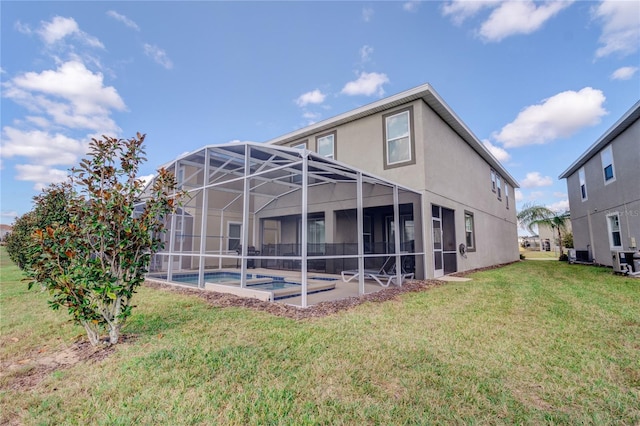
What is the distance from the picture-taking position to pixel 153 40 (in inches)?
400

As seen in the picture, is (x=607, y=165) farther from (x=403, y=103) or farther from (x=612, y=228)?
(x=403, y=103)

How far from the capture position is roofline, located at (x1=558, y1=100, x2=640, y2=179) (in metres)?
9.53

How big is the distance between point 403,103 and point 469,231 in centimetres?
609

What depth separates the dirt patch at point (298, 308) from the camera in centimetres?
510

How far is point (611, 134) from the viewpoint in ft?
37.1

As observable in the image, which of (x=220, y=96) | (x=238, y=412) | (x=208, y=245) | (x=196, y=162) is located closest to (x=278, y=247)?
(x=208, y=245)

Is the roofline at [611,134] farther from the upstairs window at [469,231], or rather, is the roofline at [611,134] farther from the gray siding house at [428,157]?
the upstairs window at [469,231]

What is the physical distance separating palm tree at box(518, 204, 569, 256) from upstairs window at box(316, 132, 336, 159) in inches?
757

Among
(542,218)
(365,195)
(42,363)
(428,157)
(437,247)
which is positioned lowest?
(42,363)

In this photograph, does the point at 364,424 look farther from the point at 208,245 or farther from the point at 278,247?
the point at 208,245

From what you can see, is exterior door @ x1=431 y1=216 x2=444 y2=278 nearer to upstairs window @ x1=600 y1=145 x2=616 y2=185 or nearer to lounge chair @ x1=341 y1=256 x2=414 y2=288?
lounge chair @ x1=341 y1=256 x2=414 y2=288

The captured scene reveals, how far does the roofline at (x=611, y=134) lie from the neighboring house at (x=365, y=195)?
3.77 metres

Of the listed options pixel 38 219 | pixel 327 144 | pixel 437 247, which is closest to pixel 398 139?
pixel 327 144

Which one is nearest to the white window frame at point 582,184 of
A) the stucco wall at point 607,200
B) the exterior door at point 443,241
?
the stucco wall at point 607,200
